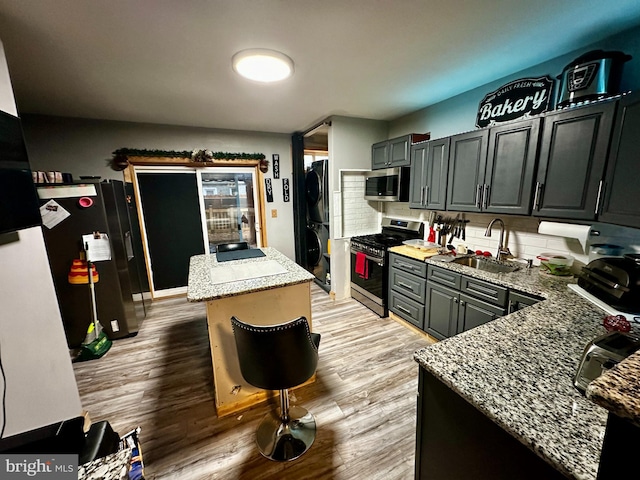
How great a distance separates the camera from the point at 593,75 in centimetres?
166

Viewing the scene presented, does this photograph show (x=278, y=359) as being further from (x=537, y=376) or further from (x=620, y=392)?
(x=620, y=392)

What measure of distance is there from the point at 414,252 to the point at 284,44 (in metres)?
2.26

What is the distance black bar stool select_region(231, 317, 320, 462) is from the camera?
130cm

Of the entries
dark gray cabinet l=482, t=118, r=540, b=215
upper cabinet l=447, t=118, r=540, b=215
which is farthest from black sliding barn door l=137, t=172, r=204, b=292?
dark gray cabinet l=482, t=118, r=540, b=215

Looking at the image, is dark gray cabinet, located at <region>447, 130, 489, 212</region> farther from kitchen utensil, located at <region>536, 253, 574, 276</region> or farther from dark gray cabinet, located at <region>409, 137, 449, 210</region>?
kitchen utensil, located at <region>536, 253, 574, 276</region>

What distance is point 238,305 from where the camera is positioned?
1848 mm

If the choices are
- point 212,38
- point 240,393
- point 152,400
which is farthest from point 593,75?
point 152,400

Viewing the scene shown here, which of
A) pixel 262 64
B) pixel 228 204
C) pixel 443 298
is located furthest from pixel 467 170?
pixel 228 204

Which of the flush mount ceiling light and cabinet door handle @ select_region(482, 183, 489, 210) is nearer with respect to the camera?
the flush mount ceiling light

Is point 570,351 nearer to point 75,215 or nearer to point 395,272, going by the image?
point 395,272

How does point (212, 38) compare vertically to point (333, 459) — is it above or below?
above

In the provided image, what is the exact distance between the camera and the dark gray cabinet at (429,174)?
8.76 feet

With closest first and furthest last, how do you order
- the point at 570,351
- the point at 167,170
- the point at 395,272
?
the point at 570,351 < the point at 395,272 < the point at 167,170

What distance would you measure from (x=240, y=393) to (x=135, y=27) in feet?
8.46
